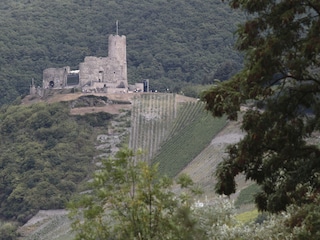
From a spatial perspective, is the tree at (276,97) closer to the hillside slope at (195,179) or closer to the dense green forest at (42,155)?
the hillside slope at (195,179)

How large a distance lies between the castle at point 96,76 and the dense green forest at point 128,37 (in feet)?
62.3

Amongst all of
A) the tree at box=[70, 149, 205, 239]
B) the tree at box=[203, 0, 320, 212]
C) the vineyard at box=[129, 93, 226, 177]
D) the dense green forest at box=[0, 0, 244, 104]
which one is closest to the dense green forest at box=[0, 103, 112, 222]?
the vineyard at box=[129, 93, 226, 177]

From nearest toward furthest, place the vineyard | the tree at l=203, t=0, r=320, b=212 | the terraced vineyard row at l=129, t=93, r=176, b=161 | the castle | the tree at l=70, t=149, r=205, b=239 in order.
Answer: the tree at l=203, t=0, r=320, b=212 < the tree at l=70, t=149, r=205, b=239 < the vineyard < the terraced vineyard row at l=129, t=93, r=176, b=161 < the castle

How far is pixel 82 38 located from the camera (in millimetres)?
139125

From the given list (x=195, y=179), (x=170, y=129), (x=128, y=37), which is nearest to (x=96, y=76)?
(x=170, y=129)

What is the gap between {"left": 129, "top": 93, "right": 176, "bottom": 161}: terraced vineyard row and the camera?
79.8 m

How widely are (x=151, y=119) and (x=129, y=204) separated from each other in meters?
66.6

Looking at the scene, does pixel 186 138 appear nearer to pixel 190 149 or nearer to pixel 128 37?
pixel 190 149

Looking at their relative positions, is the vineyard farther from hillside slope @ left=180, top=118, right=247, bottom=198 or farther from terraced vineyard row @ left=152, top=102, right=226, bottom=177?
hillside slope @ left=180, top=118, right=247, bottom=198

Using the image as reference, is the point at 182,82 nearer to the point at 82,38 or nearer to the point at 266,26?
the point at 82,38

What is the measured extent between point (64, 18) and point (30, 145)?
198 feet

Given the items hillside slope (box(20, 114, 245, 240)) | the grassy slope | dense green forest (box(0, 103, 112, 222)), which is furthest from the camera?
dense green forest (box(0, 103, 112, 222))

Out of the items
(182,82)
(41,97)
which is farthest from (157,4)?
(41,97)

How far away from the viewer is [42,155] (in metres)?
84.6
